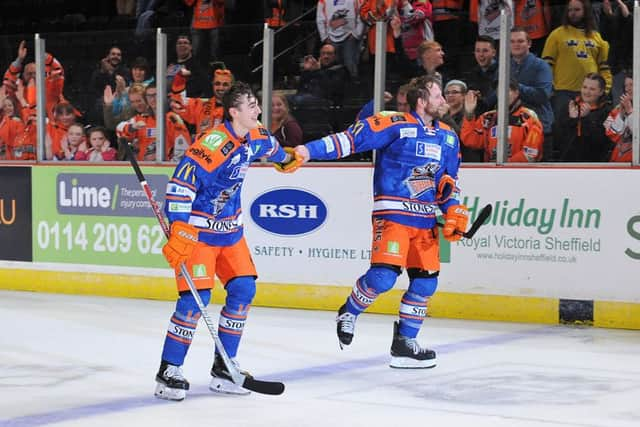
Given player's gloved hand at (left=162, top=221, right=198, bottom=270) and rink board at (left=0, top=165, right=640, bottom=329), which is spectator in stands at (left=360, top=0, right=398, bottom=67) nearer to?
rink board at (left=0, top=165, right=640, bottom=329)

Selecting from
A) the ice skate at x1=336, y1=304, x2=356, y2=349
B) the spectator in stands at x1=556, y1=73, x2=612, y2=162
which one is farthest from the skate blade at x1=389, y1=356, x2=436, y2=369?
the spectator in stands at x1=556, y1=73, x2=612, y2=162

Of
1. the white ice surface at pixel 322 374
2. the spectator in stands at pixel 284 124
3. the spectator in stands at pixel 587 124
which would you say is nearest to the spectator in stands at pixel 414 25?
the spectator in stands at pixel 284 124

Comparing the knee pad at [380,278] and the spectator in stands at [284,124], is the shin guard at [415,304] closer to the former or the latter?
the knee pad at [380,278]

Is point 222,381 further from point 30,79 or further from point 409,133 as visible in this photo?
point 30,79

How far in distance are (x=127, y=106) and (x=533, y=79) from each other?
3.47 metres

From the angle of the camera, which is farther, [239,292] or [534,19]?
[534,19]

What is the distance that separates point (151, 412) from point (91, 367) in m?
1.37

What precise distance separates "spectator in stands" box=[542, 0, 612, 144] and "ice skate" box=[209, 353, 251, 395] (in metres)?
3.42

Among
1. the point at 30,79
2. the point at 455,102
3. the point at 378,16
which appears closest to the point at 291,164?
the point at 455,102

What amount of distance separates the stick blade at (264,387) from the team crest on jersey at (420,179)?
4.96ft

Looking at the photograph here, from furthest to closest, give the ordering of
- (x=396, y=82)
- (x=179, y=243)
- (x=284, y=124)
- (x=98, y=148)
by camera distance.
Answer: (x=98, y=148) → (x=284, y=124) → (x=396, y=82) → (x=179, y=243)

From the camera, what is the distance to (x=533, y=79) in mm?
7891

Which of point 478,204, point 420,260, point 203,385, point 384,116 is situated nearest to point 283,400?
point 203,385

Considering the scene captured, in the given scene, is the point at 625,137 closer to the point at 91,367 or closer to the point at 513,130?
the point at 513,130
